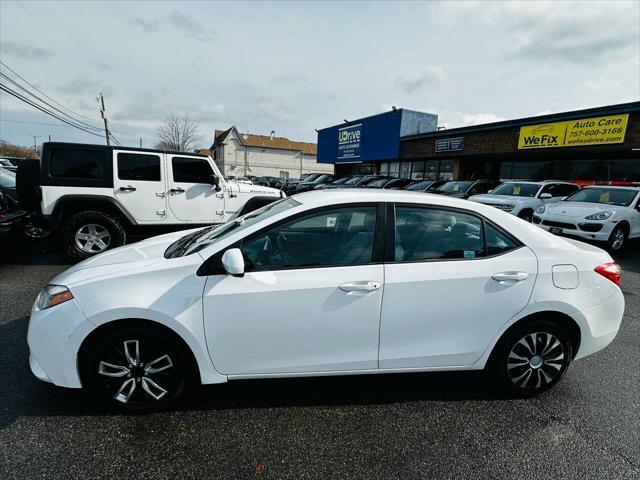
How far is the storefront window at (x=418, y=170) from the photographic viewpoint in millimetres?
22759

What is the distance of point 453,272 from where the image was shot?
8.22ft

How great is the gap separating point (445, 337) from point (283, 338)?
118cm

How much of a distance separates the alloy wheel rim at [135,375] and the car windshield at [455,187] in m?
12.8

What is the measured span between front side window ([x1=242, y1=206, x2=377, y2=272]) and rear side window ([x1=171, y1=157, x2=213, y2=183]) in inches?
191

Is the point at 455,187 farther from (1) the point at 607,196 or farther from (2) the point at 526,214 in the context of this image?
(1) the point at 607,196

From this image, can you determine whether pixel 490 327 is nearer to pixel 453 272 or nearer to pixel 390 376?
pixel 453 272

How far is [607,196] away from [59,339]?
1128 centimetres

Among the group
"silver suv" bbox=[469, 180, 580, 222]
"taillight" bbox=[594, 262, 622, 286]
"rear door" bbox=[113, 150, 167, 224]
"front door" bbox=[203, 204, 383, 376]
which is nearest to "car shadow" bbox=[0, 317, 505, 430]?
"front door" bbox=[203, 204, 383, 376]

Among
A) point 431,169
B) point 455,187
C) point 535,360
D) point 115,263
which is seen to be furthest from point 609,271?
point 431,169

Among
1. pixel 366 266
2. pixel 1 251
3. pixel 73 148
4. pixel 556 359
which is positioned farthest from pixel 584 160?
pixel 1 251

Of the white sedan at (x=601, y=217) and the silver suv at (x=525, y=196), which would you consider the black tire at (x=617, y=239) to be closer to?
the white sedan at (x=601, y=217)

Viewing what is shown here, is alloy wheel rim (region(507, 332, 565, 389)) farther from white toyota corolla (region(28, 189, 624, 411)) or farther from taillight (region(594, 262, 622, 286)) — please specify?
taillight (region(594, 262, 622, 286))

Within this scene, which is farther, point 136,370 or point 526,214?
point 526,214

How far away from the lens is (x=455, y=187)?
13641mm
